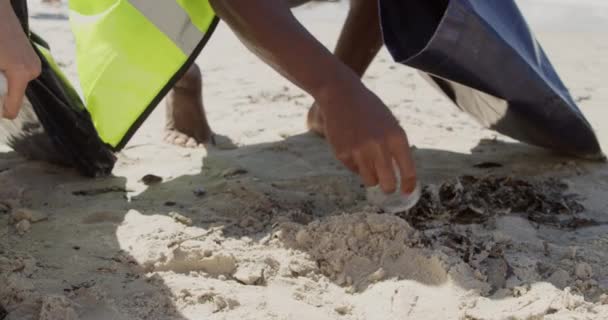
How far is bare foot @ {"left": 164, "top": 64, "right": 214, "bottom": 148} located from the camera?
8.20 ft

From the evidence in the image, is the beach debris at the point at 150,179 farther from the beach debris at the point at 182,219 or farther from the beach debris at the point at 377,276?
the beach debris at the point at 377,276

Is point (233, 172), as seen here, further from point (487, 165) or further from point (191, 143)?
point (487, 165)

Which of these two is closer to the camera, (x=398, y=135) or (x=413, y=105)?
(x=398, y=135)

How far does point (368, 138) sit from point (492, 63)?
21.6 inches

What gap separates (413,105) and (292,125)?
48 centimetres

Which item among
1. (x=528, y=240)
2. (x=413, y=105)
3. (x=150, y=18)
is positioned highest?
(x=150, y=18)

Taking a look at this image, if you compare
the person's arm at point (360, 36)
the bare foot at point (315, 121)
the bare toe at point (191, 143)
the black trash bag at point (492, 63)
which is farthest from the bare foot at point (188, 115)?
the black trash bag at point (492, 63)

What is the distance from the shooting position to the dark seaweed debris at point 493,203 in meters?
1.81

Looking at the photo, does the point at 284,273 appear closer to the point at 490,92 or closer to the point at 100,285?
the point at 100,285

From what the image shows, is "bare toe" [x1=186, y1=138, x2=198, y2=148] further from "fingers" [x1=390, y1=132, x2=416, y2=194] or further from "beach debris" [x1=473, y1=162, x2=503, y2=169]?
"fingers" [x1=390, y1=132, x2=416, y2=194]

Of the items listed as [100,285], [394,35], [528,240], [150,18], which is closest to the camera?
[100,285]

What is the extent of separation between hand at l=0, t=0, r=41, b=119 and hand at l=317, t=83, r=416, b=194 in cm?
53

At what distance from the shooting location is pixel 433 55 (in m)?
1.83

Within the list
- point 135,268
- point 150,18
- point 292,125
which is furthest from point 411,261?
point 292,125
